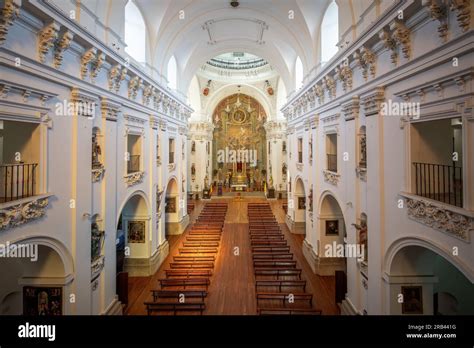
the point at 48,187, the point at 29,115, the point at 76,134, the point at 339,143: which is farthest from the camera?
the point at 339,143

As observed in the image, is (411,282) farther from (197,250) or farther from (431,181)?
(197,250)

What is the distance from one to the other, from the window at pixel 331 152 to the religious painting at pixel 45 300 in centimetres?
848

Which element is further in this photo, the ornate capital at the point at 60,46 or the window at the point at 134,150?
the window at the point at 134,150

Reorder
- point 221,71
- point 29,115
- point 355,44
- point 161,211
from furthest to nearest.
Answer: point 221,71 → point 161,211 → point 355,44 → point 29,115

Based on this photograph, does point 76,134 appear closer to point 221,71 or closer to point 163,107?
point 163,107

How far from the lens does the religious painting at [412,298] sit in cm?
591

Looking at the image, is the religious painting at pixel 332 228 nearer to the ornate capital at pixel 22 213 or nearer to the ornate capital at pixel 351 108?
the ornate capital at pixel 351 108

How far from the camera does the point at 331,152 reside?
1048 cm

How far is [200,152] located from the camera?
28.3m

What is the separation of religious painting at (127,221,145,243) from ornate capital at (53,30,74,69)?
22.5 ft

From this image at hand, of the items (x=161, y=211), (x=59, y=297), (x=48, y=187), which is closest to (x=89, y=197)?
(x=48, y=187)

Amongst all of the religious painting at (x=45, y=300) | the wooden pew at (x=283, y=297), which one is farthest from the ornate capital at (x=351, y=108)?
the religious painting at (x=45, y=300)

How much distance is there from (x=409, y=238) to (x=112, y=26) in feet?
28.9

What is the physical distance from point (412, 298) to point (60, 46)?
8.60 meters
